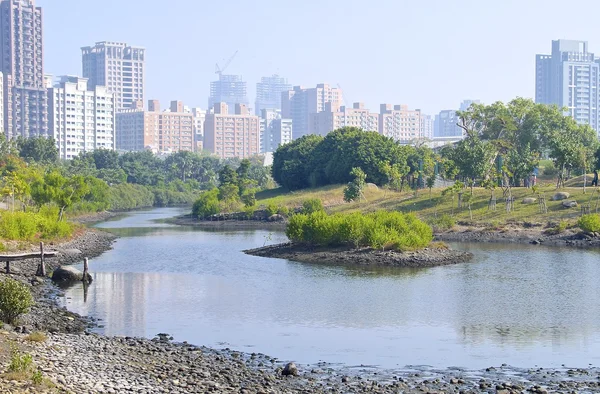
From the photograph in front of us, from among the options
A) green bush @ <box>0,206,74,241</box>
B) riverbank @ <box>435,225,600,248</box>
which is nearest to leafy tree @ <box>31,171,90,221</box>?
green bush @ <box>0,206,74,241</box>

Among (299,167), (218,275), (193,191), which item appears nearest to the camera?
(218,275)

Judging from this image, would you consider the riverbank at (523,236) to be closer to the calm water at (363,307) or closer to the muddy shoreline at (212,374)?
the calm water at (363,307)

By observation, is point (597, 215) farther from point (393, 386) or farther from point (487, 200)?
point (393, 386)

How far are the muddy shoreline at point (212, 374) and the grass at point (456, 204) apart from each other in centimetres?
5182

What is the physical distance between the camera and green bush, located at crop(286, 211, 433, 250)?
57.2 meters

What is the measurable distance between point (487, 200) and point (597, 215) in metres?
15.3

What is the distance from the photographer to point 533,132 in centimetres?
10481

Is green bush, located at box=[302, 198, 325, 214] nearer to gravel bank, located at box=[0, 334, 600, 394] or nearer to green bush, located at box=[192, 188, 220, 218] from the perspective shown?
green bush, located at box=[192, 188, 220, 218]

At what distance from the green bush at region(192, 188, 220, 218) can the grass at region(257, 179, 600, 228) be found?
527cm

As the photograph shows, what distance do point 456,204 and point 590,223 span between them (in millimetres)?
18766

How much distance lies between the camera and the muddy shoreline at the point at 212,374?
23.2 m

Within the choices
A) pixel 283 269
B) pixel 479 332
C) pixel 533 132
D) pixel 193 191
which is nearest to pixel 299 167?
pixel 533 132

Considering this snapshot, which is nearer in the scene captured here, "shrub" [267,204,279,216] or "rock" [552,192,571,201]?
"rock" [552,192,571,201]

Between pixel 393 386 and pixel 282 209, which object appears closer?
pixel 393 386
